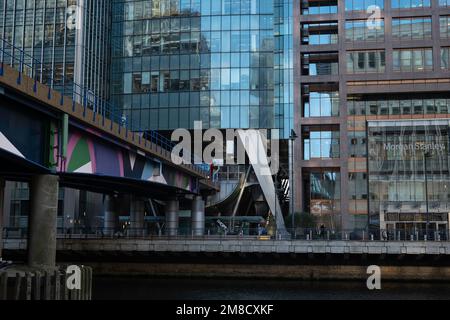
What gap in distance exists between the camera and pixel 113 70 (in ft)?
306

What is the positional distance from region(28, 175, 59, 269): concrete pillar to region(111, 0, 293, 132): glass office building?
61585 millimetres

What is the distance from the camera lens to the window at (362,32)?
81562 mm

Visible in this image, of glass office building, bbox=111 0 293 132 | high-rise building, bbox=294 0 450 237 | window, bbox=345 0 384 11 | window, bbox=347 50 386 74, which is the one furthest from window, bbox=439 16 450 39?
glass office building, bbox=111 0 293 132

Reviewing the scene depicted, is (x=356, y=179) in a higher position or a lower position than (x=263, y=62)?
lower

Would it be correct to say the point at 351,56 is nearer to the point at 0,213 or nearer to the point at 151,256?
the point at 151,256

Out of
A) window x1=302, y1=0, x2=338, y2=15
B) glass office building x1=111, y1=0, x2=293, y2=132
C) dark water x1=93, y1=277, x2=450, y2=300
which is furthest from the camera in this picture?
glass office building x1=111, y1=0, x2=293, y2=132

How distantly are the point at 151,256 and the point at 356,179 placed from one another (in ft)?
140

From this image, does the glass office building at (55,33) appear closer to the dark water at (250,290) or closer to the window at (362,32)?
the window at (362,32)

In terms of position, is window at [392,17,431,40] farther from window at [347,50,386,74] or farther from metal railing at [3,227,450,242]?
metal railing at [3,227,450,242]

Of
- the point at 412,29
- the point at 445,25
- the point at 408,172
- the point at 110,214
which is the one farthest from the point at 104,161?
the point at 445,25

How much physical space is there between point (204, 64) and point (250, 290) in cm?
5711

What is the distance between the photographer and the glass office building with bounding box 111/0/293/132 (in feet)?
286

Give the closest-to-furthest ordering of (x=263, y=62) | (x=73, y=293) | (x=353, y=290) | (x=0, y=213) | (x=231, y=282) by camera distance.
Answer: (x=73, y=293) < (x=0, y=213) < (x=353, y=290) < (x=231, y=282) < (x=263, y=62)
